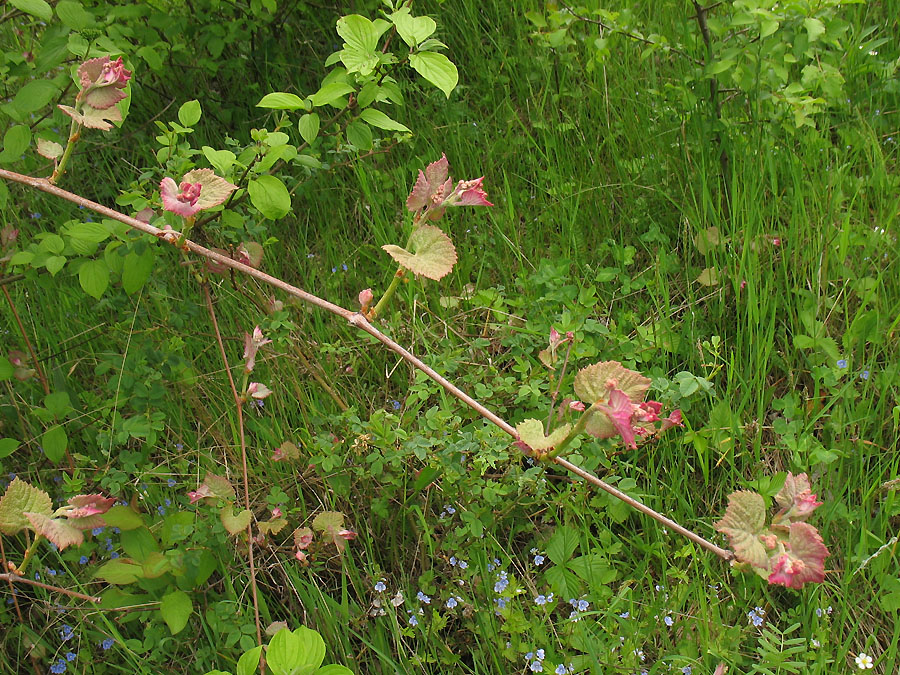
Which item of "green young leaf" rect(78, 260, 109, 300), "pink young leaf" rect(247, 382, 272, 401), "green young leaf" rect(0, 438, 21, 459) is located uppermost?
"green young leaf" rect(78, 260, 109, 300)

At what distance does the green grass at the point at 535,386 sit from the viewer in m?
1.74

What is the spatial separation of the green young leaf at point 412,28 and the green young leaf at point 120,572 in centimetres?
132

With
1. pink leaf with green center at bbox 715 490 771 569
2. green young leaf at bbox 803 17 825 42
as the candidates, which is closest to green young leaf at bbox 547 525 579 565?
pink leaf with green center at bbox 715 490 771 569

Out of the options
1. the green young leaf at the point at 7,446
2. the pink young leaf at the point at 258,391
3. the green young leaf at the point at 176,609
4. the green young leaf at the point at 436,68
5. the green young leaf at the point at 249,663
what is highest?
the green young leaf at the point at 436,68

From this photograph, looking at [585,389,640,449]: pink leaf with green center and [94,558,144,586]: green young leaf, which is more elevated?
[585,389,640,449]: pink leaf with green center

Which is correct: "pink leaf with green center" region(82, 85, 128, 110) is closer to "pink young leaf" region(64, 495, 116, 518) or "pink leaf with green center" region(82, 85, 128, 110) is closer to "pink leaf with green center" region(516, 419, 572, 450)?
"pink young leaf" region(64, 495, 116, 518)

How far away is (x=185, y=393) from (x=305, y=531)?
25.0 inches

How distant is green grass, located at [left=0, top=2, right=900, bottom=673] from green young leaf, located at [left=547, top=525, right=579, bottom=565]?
46 millimetres

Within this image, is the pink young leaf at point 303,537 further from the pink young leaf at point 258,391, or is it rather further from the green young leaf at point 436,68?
the green young leaf at point 436,68

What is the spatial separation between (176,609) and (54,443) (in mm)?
524

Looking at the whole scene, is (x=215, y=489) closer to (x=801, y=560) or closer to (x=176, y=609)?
(x=176, y=609)

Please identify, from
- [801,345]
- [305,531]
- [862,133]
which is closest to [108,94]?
→ [305,531]

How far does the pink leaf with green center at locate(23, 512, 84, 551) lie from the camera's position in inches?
49.7

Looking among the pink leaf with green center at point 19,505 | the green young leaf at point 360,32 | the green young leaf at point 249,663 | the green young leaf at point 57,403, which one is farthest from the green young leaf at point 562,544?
the green young leaf at point 57,403
